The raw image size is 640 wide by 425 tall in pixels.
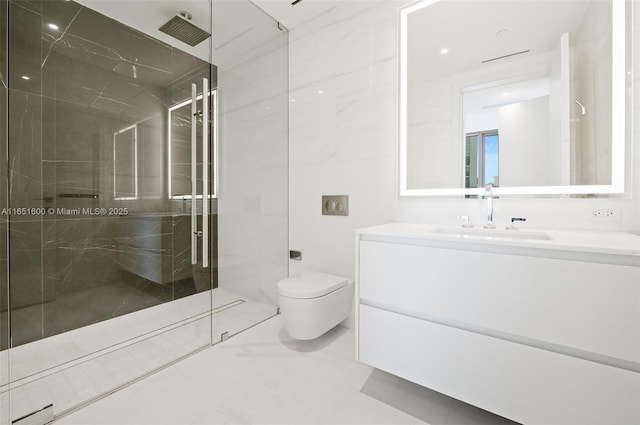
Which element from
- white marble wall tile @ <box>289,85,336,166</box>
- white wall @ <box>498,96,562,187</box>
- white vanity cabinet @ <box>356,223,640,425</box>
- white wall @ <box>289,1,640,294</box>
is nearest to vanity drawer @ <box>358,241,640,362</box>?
white vanity cabinet @ <box>356,223,640,425</box>

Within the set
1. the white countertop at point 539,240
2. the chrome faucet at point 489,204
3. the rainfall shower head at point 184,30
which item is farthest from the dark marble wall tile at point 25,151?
the chrome faucet at point 489,204

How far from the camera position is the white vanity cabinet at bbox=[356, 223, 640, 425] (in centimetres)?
87

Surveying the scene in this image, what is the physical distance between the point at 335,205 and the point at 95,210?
69.2 inches

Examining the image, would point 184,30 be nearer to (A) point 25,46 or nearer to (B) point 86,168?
(A) point 25,46

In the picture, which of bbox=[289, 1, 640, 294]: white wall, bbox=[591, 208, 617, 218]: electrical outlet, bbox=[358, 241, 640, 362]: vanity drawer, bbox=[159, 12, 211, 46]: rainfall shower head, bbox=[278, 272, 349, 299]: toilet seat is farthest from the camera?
bbox=[159, 12, 211, 46]: rainfall shower head

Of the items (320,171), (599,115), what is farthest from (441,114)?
(320,171)

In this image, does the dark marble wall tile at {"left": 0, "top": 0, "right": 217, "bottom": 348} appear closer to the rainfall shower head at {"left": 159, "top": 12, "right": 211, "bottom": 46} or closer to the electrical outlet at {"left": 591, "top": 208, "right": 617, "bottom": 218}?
the rainfall shower head at {"left": 159, "top": 12, "right": 211, "bottom": 46}

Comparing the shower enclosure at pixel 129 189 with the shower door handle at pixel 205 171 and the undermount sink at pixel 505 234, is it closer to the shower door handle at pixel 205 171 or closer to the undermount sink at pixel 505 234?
the shower door handle at pixel 205 171

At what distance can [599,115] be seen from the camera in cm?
132

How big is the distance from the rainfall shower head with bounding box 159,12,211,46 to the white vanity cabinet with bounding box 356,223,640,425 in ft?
6.92

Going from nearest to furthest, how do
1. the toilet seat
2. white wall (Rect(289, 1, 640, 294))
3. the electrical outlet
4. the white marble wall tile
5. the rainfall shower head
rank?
the electrical outlet, the toilet seat, white wall (Rect(289, 1, 640, 294)), the rainfall shower head, the white marble wall tile

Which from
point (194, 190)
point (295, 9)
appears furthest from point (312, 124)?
point (194, 190)

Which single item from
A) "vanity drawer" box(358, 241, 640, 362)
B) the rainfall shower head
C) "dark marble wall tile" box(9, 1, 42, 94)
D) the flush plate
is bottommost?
"vanity drawer" box(358, 241, 640, 362)

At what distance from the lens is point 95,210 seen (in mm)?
1932
